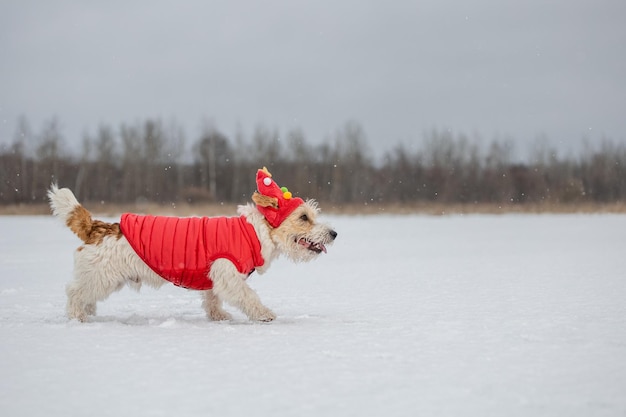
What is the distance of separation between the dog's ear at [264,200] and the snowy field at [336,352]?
3.98ft

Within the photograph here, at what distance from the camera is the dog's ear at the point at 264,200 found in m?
6.35

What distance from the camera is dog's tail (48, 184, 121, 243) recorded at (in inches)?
243

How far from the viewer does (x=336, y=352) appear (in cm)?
468

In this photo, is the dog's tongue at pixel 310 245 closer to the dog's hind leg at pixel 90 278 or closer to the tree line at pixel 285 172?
the dog's hind leg at pixel 90 278

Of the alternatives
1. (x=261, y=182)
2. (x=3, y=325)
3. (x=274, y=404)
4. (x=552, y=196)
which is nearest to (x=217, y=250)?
(x=261, y=182)

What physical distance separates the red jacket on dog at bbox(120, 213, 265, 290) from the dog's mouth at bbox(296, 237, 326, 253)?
0.45 meters

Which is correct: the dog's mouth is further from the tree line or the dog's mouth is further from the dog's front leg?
the tree line

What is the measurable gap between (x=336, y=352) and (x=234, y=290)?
168cm

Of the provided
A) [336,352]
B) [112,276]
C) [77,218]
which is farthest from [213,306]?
[336,352]


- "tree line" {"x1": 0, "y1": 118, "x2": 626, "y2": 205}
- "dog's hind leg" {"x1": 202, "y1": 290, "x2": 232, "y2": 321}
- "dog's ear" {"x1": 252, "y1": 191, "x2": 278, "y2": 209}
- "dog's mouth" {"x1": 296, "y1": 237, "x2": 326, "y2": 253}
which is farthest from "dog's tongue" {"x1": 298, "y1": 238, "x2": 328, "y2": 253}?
"tree line" {"x1": 0, "y1": 118, "x2": 626, "y2": 205}

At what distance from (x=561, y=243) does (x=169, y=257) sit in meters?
14.0

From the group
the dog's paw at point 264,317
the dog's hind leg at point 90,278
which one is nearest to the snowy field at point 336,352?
the dog's paw at point 264,317

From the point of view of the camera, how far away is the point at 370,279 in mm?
9914

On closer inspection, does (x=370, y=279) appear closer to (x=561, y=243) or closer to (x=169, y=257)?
(x=169, y=257)
